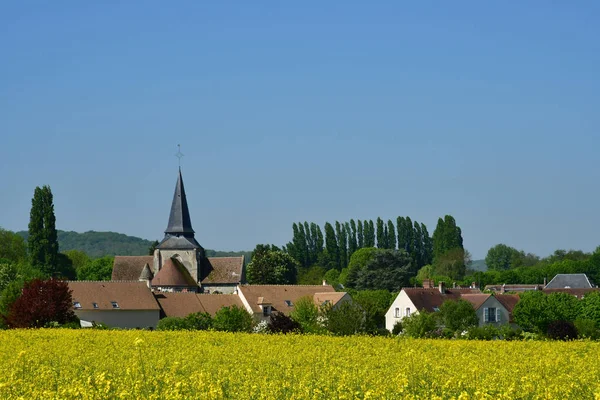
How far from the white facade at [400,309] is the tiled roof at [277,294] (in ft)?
19.9

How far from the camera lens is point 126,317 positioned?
72125 millimetres

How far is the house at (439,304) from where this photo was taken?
72938 millimetres

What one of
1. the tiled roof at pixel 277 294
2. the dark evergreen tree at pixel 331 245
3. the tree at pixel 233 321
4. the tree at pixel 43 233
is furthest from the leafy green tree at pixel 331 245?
the tree at pixel 233 321

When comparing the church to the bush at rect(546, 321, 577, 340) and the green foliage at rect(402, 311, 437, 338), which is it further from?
the bush at rect(546, 321, 577, 340)

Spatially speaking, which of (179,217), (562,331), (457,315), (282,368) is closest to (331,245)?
(179,217)

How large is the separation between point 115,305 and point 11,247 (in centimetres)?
6541

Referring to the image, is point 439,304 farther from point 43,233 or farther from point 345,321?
point 43,233

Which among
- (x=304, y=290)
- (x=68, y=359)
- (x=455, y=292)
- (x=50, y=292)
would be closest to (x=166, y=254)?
(x=304, y=290)

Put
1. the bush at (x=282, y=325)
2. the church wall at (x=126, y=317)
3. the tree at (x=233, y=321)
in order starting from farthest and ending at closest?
the church wall at (x=126, y=317)
the tree at (x=233, y=321)
the bush at (x=282, y=325)

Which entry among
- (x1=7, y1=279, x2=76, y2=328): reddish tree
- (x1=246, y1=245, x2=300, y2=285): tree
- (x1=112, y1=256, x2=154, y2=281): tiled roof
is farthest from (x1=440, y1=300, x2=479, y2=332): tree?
(x1=246, y1=245, x2=300, y2=285): tree

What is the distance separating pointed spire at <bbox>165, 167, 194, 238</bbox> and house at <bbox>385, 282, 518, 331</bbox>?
36844 mm

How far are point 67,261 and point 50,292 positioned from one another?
285 ft

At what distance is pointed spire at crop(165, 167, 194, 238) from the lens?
10800 centimetres

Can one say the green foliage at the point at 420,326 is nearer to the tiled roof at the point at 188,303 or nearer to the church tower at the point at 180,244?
the tiled roof at the point at 188,303
